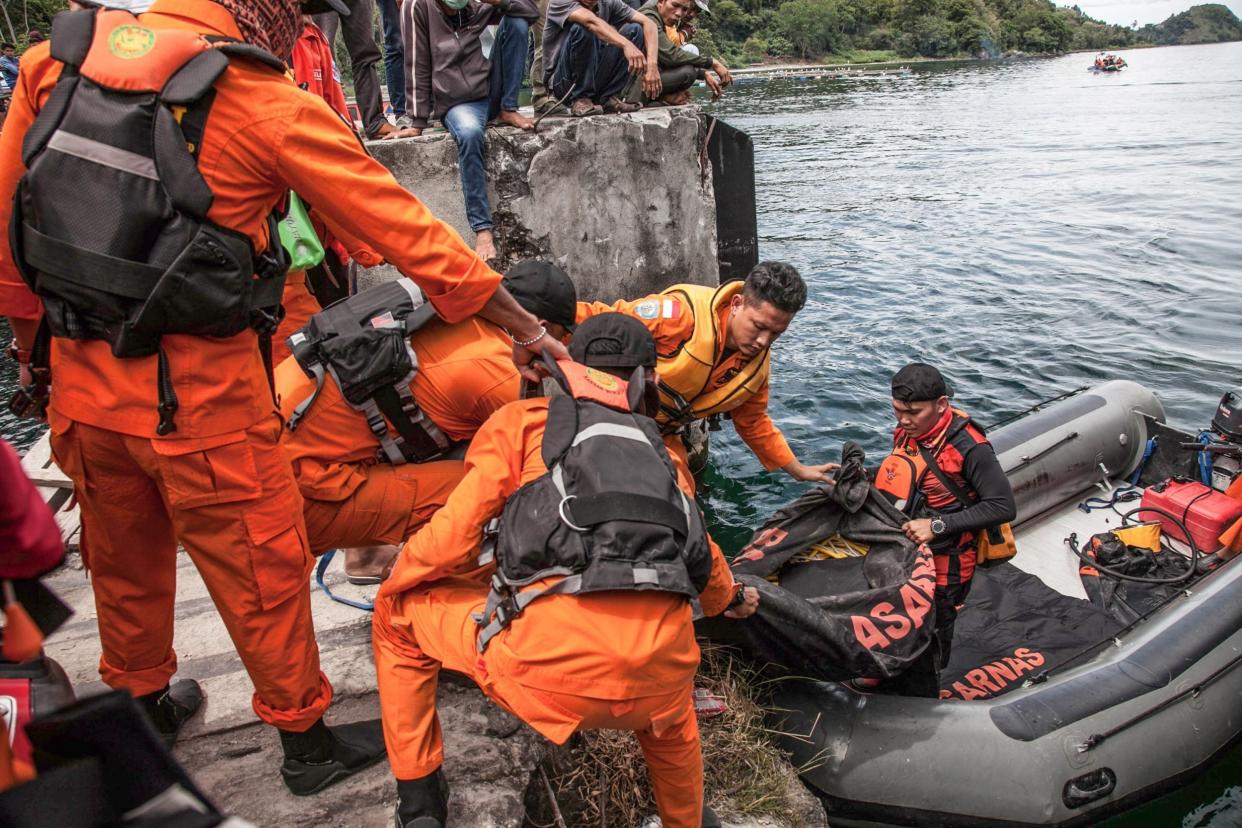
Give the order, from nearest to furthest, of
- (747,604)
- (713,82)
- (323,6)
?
(323,6)
(747,604)
(713,82)

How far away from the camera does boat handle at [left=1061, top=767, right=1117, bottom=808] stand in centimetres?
377

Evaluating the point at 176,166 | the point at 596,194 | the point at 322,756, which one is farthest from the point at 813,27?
the point at 322,756

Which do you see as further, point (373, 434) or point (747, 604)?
point (747, 604)

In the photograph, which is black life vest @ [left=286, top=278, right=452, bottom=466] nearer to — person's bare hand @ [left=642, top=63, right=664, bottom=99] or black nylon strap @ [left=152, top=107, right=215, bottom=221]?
black nylon strap @ [left=152, top=107, right=215, bottom=221]

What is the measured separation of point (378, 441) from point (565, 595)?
115 centimetres

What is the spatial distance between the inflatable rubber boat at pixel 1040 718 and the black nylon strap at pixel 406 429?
199 centimetres

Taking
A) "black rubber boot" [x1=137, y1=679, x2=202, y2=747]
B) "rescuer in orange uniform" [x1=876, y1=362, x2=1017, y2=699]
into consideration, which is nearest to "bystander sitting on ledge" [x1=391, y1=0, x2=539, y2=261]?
"rescuer in orange uniform" [x1=876, y1=362, x2=1017, y2=699]

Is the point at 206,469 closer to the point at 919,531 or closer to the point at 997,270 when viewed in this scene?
the point at 919,531

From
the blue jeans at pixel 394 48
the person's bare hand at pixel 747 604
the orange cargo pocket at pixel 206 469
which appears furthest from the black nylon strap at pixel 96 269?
the blue jeans at pixel 394 48

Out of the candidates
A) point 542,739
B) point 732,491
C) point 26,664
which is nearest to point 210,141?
point 26,664

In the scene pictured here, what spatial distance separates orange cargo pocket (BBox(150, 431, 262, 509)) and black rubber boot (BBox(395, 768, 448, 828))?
0.93m

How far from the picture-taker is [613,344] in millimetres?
2705

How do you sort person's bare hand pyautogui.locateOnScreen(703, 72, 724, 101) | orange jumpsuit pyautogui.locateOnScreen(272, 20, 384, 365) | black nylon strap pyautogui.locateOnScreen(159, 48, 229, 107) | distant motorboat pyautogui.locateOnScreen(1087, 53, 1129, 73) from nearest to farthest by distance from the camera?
black nylon strap pyautogui.locateOnScreen(159, 48, 229, 107) < orange jumpsuit pyautogui.locateOnScreen(272, 20, 384, 365) < person's bare hand pyautogui.locateOnScreen(703, 72, 724, 101) < distant motorboat pyautogui.locateOnScreen(1087, 53, 1129, 73)

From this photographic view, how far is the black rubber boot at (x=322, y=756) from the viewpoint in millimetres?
2510
